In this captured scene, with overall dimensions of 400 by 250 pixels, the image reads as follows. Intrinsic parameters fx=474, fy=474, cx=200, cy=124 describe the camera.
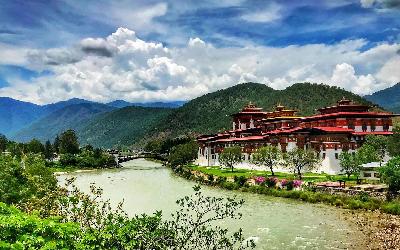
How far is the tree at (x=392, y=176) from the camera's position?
5397 centimetres

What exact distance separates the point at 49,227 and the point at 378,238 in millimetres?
31973

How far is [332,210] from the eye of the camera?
178ft

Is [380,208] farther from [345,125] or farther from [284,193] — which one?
[345,125]

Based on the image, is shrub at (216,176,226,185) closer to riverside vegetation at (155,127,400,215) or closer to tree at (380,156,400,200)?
riverside vegetation at (155,127,400,215)

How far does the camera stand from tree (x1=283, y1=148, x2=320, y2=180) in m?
78.5

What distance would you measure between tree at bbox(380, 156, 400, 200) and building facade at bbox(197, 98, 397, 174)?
27.5 meters

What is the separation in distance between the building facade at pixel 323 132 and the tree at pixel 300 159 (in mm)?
3855

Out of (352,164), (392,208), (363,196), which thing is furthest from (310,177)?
(392,208)

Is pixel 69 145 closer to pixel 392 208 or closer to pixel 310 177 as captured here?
pixel 310 177

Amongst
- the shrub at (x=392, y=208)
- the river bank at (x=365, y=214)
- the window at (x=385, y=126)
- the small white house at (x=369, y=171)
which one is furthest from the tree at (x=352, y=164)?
the window at (x=385, y=126)

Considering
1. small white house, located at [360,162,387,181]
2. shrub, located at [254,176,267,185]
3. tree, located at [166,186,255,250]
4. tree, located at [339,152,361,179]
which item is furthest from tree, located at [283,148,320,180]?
tree, located at [166,186,255,250]

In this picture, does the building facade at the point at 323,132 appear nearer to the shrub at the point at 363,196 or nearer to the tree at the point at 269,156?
the tree at the point at 269,156

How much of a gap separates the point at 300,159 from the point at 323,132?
34.6ft

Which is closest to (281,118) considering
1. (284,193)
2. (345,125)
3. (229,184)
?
(345,125)
